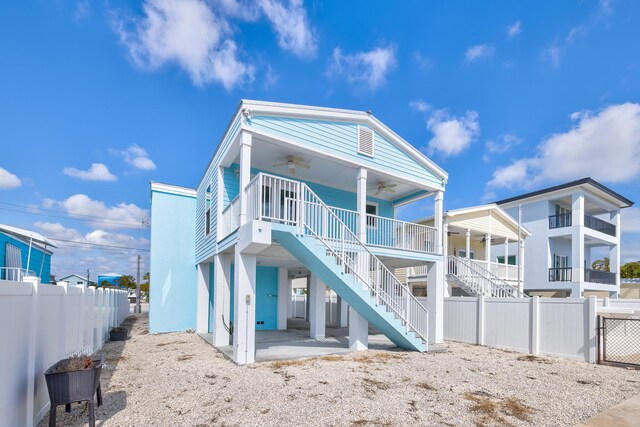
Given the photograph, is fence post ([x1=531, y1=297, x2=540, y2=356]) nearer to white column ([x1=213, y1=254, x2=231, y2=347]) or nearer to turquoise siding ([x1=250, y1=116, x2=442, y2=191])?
turquoise siding ([x1=250, y1=116, x2=442, y2=191])

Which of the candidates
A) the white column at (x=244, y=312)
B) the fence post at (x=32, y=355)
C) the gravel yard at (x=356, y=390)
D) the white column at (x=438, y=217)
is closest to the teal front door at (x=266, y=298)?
the gravel yard at (x=356, y=390)

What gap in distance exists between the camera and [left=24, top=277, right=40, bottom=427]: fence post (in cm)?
363

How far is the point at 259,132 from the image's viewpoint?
8047 mm

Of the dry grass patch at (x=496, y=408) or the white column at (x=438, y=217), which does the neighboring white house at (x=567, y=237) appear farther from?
the dry grass patch at (x=496, y=408)

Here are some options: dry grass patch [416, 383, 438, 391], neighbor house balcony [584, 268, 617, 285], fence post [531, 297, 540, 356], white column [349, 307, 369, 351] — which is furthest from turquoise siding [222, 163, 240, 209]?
neighbor house balcony [584, 268, 617, 285]

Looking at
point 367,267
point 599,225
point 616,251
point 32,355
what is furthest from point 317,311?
point 616,251

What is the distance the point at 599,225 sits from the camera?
2123 centimetres

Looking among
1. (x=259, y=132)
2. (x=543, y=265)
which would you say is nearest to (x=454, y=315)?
(x=259, y=132)

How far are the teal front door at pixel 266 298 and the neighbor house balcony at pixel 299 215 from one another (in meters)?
4.10

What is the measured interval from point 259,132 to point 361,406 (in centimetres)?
604

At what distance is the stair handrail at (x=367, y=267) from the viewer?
26.1ft

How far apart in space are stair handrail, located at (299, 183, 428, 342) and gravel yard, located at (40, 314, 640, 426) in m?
1.03

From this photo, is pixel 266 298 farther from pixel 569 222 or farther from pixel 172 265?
pixel 569 222

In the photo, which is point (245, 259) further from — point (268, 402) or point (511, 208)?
point (511, 208)
